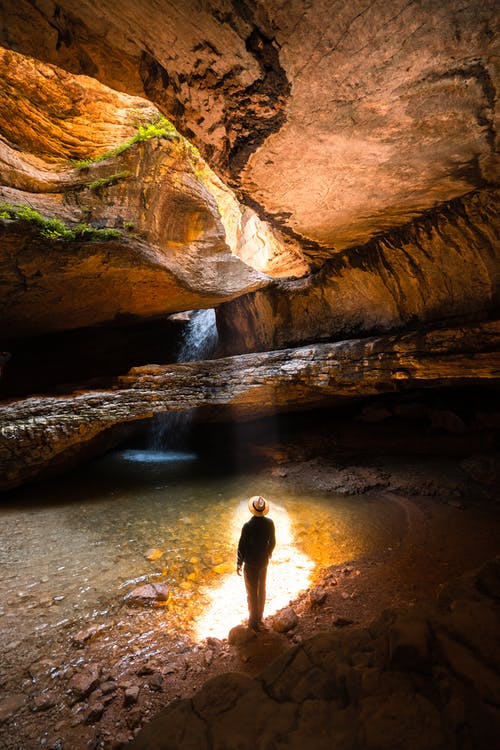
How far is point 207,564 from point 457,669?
11.5 feet

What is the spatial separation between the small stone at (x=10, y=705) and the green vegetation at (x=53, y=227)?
6.55 m

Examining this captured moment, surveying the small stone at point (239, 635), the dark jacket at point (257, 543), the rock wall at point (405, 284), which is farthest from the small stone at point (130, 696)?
the rock wall at point (405, 284)

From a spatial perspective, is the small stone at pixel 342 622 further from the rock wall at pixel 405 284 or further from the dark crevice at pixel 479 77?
the dark crevice at pixel 479 77

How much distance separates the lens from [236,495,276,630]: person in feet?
10.4

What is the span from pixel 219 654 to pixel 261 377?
558cm

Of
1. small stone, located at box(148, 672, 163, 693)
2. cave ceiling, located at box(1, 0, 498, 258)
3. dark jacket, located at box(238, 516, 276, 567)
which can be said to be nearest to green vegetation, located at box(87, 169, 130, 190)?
cave ceiling, located at box(1, 0, 498, 258)

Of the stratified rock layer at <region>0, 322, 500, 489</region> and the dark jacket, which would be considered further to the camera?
the stratified rock layer at <region>0, 322, 500, 489</region>

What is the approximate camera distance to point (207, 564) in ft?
14.1

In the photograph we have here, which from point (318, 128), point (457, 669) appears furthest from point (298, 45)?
point (457, 669)

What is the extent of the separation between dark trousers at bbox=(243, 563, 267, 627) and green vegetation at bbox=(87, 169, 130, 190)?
772 cm

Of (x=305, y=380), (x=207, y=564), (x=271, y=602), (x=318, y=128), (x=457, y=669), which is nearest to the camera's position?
(x=457, y=669)

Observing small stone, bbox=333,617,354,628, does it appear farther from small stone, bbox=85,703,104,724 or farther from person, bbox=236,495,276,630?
small stone, bbox=85,703,104,724

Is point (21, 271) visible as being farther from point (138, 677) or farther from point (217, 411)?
point (138, 677)

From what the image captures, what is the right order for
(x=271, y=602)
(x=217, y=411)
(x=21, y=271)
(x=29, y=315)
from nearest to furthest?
(x=271, y=602)
(x=21, y=271)
(x=29, y=315)
(x=217, y=411)
